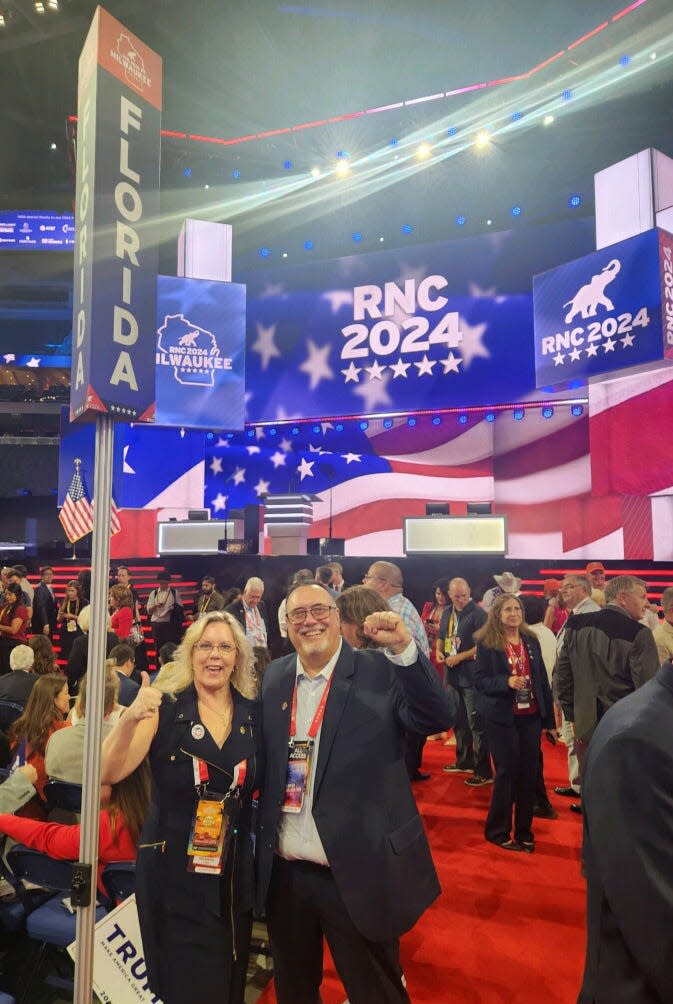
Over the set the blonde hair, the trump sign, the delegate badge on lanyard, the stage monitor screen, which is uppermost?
the trump sign

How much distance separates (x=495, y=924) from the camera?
3471 millimetres

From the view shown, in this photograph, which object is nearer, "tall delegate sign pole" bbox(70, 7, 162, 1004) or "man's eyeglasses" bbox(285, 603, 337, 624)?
"tall delegate sign pole" bbox(70, 7, 162, 1004)

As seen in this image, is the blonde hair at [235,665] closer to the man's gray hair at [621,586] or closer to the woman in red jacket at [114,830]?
the woman in red jacket at [114,830]

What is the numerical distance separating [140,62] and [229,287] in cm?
1169

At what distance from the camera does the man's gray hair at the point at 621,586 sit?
4.54 meters

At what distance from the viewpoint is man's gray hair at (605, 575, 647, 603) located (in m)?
4.54

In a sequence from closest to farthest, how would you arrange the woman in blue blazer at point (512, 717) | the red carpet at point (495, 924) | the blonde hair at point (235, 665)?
the blonde hair at point (235, 665) < the red carpet at point (495, 924) < the woman in blue blazer at point (512, 717)

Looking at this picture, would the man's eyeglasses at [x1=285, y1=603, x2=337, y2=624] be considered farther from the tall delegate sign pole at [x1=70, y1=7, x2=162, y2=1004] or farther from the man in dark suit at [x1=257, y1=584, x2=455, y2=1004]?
the tall delegate sign pole at [x1=70, y1=7, x2=162, y2=1004]

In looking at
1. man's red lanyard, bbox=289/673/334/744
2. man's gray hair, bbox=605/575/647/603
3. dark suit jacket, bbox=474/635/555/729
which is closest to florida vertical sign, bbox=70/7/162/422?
man's red lanyard, bbox=289/673/334/744

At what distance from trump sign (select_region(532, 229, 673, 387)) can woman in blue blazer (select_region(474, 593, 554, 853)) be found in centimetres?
607

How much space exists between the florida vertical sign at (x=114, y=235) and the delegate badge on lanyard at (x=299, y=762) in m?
1.13

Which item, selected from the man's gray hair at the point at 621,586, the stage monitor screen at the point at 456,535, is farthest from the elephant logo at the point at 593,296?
the man's gray hair at the point at 621,586

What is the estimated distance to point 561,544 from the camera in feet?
39.3

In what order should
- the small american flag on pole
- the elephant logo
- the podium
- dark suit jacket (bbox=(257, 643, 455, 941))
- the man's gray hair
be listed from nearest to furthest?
dark suit jacket (bbox=(257, 643, 455, 941)) < the man's gray hair < the elephant logo < the small american flag on pole < the podium
